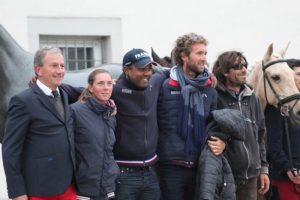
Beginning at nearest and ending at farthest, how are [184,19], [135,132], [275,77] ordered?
[135,132] → [275,77] → [184,19]

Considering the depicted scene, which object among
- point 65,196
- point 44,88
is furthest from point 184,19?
point 65,196

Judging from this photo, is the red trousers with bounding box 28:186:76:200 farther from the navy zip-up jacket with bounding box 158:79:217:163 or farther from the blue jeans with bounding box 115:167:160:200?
the navy zip-up jacket with bounding box 158:79:217:163

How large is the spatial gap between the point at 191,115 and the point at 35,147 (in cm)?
125

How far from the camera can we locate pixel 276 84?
5.88 meters

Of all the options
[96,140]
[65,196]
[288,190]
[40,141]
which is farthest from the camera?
[288,190]

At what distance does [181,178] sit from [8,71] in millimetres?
1506

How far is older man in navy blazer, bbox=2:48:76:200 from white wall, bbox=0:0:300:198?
3.67 meters

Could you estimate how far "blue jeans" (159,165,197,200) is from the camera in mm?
4738

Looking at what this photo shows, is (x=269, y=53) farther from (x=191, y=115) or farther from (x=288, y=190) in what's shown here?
(x=191, y=115)

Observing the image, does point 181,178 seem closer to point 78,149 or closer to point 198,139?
point 198,139

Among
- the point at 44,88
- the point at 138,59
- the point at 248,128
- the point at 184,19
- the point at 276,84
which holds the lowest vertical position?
the point at 248,128

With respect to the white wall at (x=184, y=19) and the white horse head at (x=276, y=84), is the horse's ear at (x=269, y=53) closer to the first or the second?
the white horse head at (x=276, y=84)

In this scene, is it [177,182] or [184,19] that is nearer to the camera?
[177,182]

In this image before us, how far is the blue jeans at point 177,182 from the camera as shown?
4738mm
